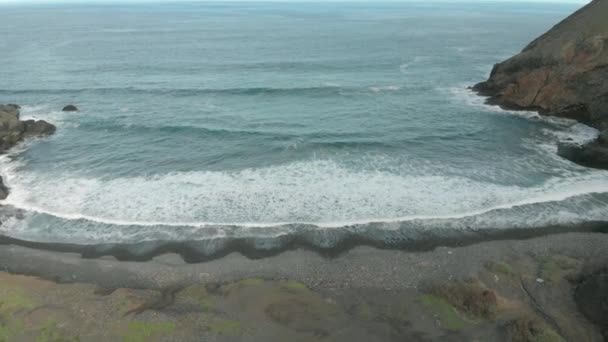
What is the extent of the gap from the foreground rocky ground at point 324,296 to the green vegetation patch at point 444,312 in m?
0.05

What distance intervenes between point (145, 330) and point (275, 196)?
1450 cm

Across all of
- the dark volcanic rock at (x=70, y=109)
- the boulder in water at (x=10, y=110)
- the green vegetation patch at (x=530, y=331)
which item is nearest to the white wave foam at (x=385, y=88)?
the dark volcanic rock at (x=70, y=109)

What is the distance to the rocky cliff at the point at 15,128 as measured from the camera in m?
42.1

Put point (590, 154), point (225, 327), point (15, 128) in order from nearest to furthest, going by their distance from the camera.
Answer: point (225, 327) → point (590, 154) → point (15, 128)

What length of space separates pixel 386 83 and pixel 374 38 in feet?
180

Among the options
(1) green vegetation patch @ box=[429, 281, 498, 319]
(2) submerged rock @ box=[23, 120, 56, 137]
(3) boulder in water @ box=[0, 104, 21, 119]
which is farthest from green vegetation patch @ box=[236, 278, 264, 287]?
(3) boulder in water @ box=[0, 104, 21, 119]

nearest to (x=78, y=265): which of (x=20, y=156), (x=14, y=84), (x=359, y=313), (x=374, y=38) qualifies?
(x=359, y=313)

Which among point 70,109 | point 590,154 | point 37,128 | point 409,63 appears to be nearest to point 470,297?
point 590,154

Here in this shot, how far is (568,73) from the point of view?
A: 4681 centimetres

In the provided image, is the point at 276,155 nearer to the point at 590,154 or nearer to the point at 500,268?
the point at 500,268

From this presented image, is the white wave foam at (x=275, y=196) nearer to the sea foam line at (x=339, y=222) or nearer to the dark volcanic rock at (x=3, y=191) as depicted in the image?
the sea foam line at (x=339, y=222)

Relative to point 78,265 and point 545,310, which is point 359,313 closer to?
point 545,310

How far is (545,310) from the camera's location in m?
19.8

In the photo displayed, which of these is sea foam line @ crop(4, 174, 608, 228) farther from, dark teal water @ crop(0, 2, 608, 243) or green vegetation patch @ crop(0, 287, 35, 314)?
green vegetation patch @ crop(0, 287, 35, 314)
